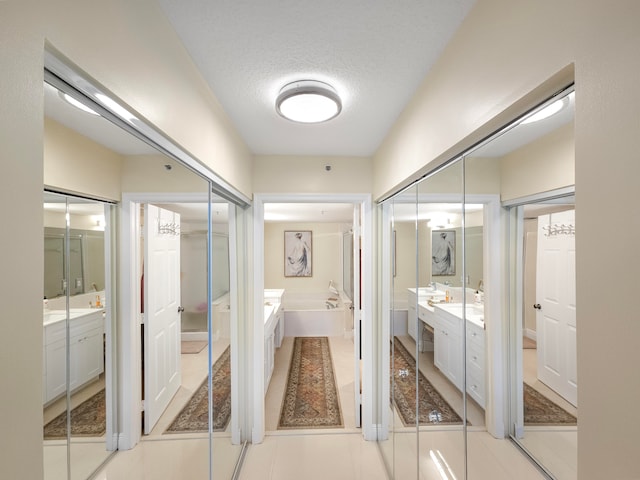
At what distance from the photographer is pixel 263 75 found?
1466 millimetres

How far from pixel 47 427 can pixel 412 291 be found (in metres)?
1.83

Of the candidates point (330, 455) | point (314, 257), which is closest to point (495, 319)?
point (330, 455)

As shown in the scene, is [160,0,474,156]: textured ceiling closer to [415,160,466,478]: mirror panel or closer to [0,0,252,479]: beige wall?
[0,0,252,479]: beige wall

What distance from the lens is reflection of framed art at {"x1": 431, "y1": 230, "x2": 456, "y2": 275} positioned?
145cm

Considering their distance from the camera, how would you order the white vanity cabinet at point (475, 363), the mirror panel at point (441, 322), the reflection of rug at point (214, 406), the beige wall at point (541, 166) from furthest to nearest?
the reflection of rug at point (214, 406) → the mirror panel at point (441, 322) → the white vanity cabinet at point (475, 363) → the beige wall at point (541, 166)

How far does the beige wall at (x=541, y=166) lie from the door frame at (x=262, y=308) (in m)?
1.69

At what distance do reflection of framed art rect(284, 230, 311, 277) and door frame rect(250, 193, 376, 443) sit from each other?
4.63m

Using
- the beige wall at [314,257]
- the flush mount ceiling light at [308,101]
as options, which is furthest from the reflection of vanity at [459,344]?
the beige wall at [314,257]

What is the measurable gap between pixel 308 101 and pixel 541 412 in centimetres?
157

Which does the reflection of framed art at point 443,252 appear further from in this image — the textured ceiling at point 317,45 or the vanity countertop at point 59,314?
the vanity countertop at point 59,314

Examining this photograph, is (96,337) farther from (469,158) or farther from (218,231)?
(469,158)

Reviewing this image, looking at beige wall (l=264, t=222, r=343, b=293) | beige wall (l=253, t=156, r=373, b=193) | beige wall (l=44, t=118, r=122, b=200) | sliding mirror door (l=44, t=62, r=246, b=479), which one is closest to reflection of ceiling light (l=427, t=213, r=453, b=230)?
beige wall (l=253, t=156, r=373, b=193)

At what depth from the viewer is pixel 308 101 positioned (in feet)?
5.22

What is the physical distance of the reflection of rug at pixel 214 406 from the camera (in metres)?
1.48
